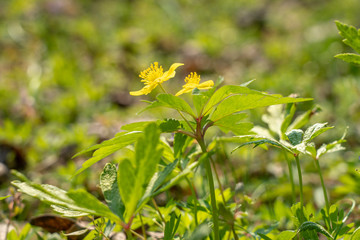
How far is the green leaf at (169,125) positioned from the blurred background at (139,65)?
964 millimetres

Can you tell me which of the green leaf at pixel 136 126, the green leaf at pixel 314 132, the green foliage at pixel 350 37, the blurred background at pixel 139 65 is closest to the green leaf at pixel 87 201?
the green leaf at pixel 136 126

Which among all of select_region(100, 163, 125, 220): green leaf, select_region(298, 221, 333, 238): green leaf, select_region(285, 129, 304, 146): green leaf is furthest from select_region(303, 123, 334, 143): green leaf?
select_region(100, 163, 125, 220): green leaf

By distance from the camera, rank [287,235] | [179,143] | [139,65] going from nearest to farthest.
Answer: [287,235]
[179,143]
[139,65]

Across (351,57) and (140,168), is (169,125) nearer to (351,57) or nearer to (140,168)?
(140,168)

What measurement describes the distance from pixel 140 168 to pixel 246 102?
43 cm

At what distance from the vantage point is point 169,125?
4.02 feet

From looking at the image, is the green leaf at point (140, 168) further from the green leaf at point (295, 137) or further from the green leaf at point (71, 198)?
the green leaf at point (295, 137)

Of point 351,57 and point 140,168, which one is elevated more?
point 351,57

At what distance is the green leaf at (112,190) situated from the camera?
1147 millimetres

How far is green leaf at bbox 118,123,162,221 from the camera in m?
1.04

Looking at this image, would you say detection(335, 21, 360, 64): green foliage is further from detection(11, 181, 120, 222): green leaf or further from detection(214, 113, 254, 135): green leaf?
detection(11, 181, 120, 222): green leaf

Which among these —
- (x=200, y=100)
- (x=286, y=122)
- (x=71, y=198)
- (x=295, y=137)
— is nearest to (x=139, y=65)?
(x=286, y=122)

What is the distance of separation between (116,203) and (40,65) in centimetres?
437

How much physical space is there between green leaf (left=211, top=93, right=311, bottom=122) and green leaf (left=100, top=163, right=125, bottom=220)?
1.35 ft
